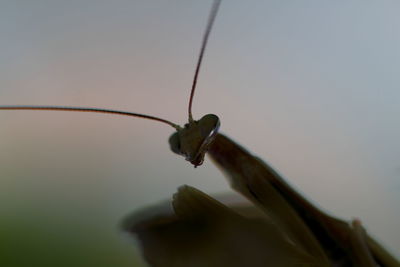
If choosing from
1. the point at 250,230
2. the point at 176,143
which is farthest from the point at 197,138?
the point at 250,230

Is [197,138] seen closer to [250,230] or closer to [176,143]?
[176,143]

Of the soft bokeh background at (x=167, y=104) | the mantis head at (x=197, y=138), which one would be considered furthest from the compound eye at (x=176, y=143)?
the soft bokeh background at (x=167, y=104)

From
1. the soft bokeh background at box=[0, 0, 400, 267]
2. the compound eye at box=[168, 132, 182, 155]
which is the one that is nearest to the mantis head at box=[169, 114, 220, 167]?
the compound eye at box=[168, 132, 182, 155]

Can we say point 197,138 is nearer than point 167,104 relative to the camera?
Yes

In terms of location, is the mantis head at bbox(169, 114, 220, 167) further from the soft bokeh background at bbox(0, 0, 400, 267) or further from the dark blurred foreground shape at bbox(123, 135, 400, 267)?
the soft bokeh background at bbox(0, 0, 400, 267)

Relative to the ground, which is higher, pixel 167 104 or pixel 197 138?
pixel 167 104

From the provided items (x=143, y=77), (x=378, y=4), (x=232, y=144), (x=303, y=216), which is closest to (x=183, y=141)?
(x=232, y=144)
